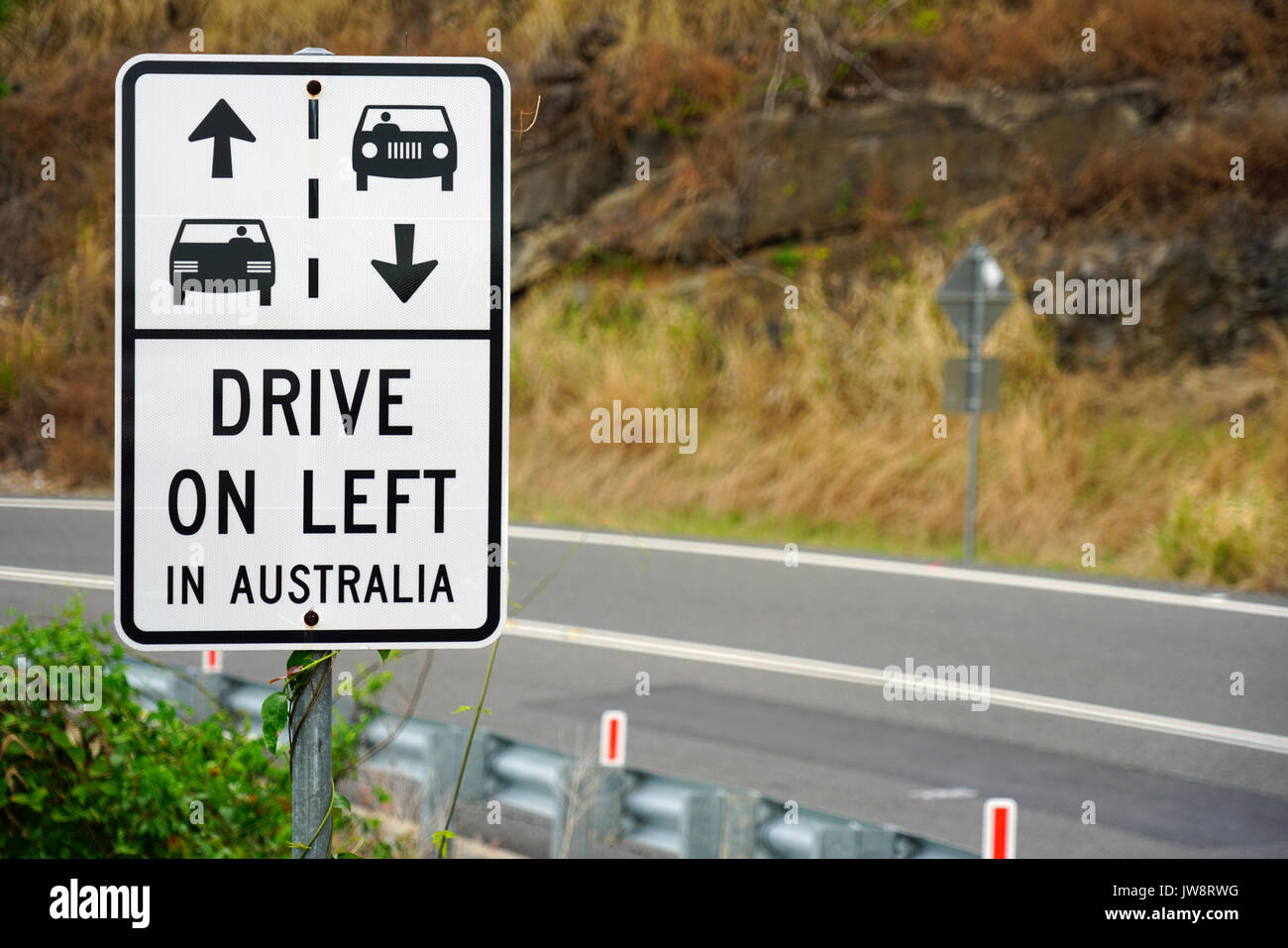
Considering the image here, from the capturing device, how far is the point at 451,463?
79.3 inches

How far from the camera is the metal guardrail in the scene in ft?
14.2

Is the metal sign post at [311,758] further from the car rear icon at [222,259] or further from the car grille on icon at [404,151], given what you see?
the car grille on icon at [404,151]

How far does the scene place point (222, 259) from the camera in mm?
1972

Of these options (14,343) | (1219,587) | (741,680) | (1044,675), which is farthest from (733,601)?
(14,343)

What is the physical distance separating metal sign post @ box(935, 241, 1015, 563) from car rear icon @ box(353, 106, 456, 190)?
1148 cm

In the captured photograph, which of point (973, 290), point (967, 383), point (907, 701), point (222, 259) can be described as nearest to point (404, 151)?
point (222, 259)

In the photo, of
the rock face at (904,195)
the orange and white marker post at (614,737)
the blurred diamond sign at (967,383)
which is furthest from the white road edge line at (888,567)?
the rock face at (904,195)

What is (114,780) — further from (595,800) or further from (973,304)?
(973,304)

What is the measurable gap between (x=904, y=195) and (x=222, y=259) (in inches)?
672

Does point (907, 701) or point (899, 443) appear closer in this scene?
point (907, 701)

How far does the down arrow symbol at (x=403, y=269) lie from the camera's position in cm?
199

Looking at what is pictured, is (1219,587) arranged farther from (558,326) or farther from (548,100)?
(548,100)

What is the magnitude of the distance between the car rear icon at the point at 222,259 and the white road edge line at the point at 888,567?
7.95 m
